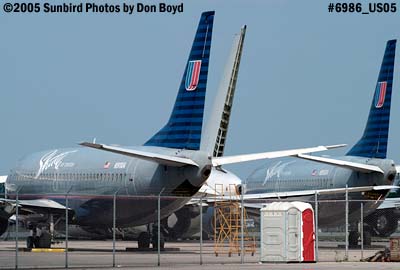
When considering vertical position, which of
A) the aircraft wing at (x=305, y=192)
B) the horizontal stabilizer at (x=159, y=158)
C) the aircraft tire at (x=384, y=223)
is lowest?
the aircraft tire at (x=384, y=223)

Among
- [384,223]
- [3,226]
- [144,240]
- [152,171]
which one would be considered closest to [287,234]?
[152,171]

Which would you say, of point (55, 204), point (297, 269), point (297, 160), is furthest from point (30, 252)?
point (297, 160)

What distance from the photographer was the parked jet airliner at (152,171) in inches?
1613

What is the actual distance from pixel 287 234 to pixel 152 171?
8552 millimetres

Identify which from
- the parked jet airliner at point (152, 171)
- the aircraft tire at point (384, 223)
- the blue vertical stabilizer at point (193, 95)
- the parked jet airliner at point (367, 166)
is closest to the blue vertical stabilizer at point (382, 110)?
the parked jet airliner at point (367, 166)

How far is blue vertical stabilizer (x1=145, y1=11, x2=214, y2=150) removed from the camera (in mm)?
42062

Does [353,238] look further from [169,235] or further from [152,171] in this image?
[152,171]

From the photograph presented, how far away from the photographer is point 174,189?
4131 centimetres

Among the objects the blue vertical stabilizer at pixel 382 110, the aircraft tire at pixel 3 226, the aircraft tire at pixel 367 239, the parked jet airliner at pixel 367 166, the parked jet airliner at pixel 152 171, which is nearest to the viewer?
the aircraft tire at pixel 3 226

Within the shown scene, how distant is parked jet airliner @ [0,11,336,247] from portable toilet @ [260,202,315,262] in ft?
17.5

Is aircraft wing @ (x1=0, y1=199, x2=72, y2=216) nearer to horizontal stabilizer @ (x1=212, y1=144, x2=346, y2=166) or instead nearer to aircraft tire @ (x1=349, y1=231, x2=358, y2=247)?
horizontal stabilizer @ (x1=212, y1=144, x2=346, y2=166)

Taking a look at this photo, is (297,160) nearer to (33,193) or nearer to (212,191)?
(212,191)

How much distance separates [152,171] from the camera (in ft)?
138

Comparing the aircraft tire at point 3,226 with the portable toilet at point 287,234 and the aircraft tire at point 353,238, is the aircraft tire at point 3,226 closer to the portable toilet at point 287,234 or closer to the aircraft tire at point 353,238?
the portable toilet at point 287,234
